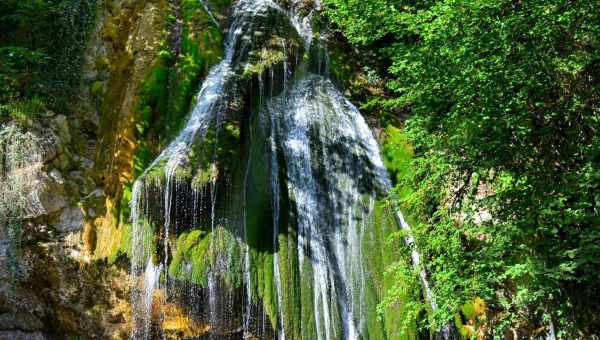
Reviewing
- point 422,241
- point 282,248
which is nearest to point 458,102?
point 422,241

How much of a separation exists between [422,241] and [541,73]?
6.73 feet

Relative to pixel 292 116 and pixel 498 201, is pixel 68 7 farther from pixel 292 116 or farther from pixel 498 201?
pixel 498 201

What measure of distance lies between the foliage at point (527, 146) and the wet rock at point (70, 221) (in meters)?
5.06

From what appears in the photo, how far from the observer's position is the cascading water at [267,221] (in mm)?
5949

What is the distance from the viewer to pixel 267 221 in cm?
653

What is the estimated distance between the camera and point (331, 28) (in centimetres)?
930

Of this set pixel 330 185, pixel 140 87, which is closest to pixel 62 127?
pixel 140 87

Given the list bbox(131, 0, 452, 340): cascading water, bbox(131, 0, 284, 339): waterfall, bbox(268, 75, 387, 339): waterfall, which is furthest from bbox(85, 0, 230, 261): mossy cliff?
bbox(268, 75, 387, 339): waterfall

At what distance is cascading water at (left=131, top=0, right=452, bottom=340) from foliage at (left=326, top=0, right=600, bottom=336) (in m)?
1.62

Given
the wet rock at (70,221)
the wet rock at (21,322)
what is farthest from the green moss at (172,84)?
the wet rock at (21,322)

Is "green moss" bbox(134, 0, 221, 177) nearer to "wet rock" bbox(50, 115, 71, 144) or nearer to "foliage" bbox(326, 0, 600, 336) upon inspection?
"wet rock" bbox(50, 115, 71, 144)

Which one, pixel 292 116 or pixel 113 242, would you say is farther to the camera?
pixel 292 116

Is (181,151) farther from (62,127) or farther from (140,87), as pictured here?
(62,127)

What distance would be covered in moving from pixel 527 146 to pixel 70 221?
6216 millimetres
